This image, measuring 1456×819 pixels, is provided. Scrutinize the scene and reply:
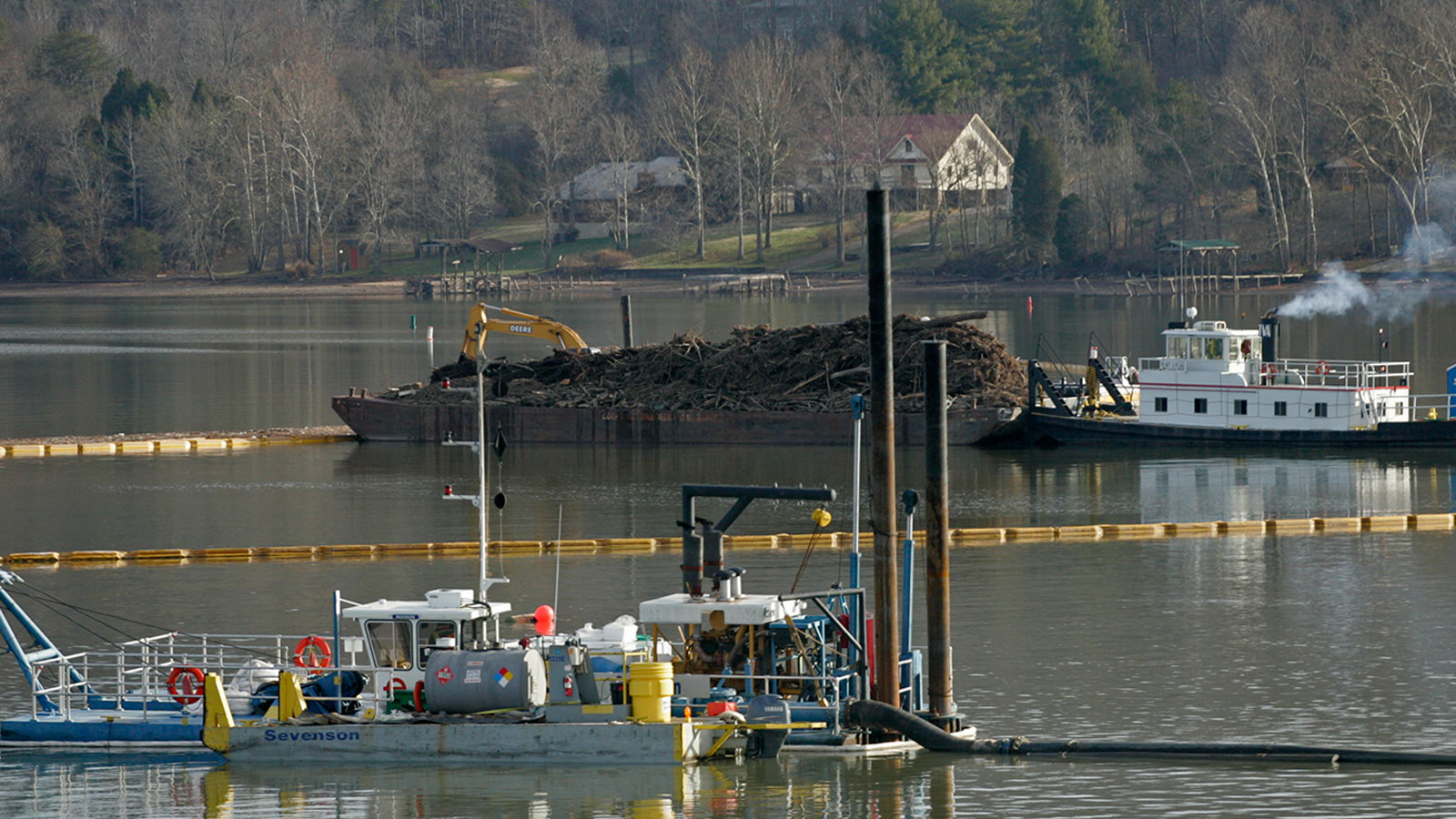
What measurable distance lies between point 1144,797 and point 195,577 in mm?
25294

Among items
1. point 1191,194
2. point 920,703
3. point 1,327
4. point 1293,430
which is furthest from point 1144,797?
point 1191,194

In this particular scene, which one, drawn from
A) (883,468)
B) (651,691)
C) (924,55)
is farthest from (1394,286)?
(651,691)

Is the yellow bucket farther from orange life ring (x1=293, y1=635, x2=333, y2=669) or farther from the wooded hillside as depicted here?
the wooded hillside

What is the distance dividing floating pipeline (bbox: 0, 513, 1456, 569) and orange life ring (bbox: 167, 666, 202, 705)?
14.8 metres

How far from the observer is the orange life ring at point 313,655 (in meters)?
29.4

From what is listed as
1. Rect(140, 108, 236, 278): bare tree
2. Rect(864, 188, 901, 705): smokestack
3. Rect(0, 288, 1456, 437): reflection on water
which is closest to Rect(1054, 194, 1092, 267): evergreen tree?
Rect(0, 288, 1456, 437): reflection on water

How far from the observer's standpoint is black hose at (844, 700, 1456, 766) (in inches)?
1063

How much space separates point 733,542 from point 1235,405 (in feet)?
83.5

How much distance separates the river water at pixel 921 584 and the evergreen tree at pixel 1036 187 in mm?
77304

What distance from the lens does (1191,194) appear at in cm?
16125

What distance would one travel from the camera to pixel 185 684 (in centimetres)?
2933

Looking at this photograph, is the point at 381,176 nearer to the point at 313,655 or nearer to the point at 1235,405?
the point at 1235,405

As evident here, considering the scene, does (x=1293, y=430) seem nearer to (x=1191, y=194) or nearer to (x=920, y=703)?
(x=920, y=703)

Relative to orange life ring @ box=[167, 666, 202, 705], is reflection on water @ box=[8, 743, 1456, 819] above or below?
below
